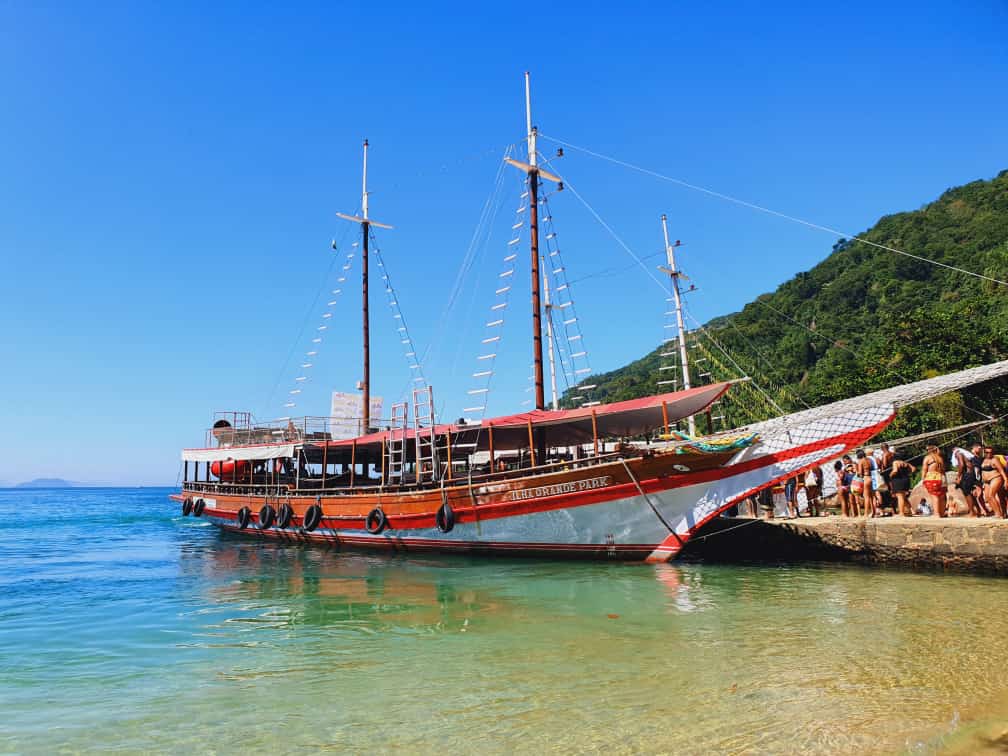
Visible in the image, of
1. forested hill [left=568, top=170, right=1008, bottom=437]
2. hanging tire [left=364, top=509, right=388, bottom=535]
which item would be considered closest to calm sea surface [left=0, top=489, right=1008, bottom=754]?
hanging tire [left=364, top=509, right=388, bottom=535]

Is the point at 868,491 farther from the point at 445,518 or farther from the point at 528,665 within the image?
the point at 528,665

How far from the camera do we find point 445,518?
17531 millimetres

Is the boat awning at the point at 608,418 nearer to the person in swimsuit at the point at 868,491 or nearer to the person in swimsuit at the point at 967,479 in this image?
the person in swimsuit at the point at 868,491

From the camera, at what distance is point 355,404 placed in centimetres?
2998

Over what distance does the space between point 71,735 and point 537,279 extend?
707 inches

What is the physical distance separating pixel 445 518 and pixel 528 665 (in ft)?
34.7

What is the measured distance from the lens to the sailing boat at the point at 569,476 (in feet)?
45.6

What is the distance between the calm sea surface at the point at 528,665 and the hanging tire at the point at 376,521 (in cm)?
552

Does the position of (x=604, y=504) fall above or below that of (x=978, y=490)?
below

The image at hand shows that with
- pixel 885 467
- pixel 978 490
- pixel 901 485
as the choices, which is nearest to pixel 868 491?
pixel 901 485

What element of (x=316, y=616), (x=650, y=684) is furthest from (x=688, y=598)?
(x=316, y=616)

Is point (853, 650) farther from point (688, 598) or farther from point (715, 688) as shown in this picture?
point (688, 598)

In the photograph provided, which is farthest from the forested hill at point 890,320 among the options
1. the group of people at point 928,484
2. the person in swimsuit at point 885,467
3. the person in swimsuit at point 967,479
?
the person in swimsuit at point 967,479

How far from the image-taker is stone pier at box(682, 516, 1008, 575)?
11.8 m
